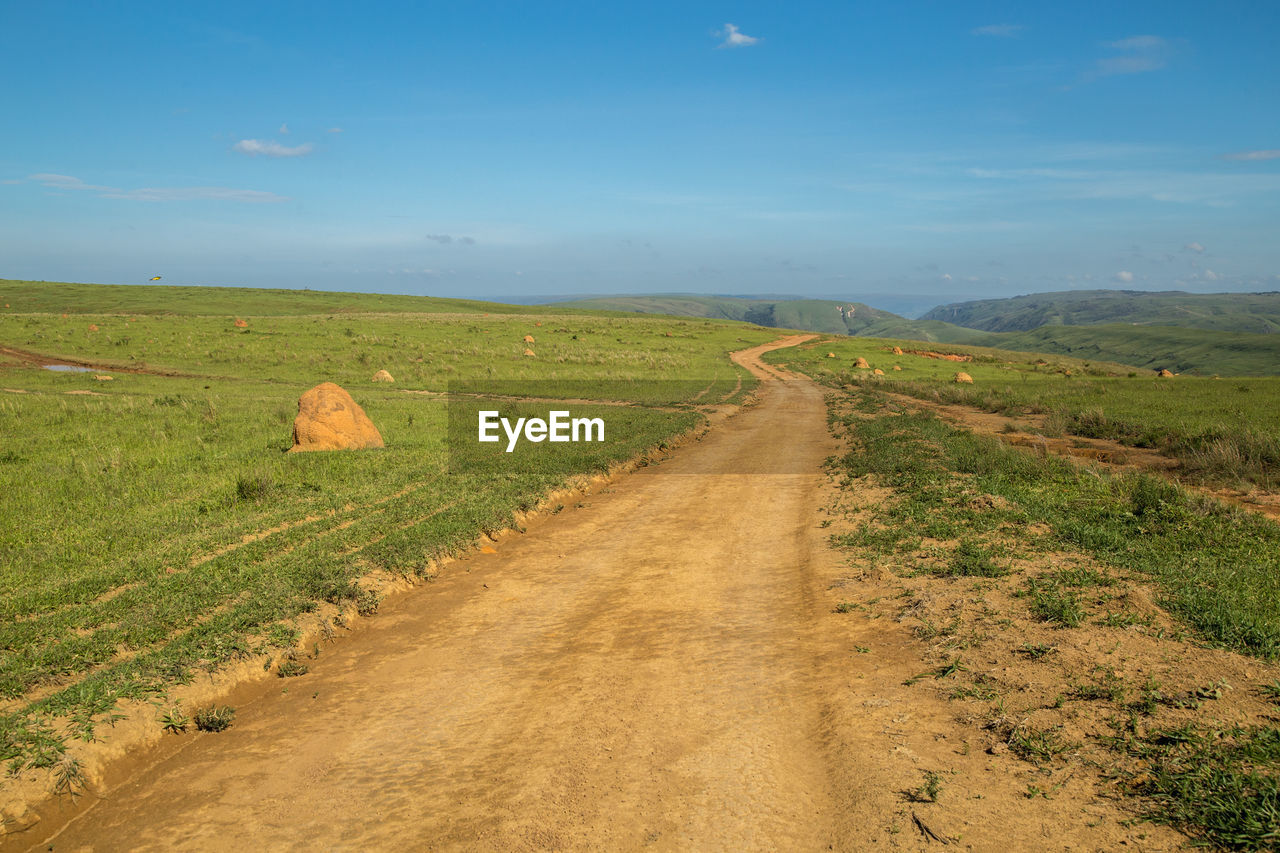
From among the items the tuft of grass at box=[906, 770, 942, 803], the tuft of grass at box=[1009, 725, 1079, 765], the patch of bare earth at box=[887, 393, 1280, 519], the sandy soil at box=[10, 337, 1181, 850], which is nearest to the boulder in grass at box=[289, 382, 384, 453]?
the sandy soil at box=[10, 337, 1181, 850]

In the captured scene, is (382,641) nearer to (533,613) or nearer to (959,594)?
(533,613)

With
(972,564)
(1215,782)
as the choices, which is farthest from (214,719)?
(972,564)

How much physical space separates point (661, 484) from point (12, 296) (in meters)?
122

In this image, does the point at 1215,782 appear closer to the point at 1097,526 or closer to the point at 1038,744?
the point at 1038,744

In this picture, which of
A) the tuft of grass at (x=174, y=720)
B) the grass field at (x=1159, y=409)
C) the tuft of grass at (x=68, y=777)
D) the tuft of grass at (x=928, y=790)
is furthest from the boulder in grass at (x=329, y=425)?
the grass field at (x=1159, y=409)

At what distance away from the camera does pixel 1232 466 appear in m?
16.2

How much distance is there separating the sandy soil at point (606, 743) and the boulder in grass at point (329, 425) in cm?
942

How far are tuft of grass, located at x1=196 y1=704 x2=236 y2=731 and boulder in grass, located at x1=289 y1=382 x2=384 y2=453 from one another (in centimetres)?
1167

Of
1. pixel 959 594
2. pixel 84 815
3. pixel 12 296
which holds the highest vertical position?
pixel 12 296

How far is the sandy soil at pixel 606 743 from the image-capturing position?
4.79m

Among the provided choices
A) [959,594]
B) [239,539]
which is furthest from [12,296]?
[959,594]

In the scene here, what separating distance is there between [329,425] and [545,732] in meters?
13.9

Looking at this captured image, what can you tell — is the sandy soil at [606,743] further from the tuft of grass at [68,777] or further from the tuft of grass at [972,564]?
the tuft of grass at [972,564]

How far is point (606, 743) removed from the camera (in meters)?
5.84
